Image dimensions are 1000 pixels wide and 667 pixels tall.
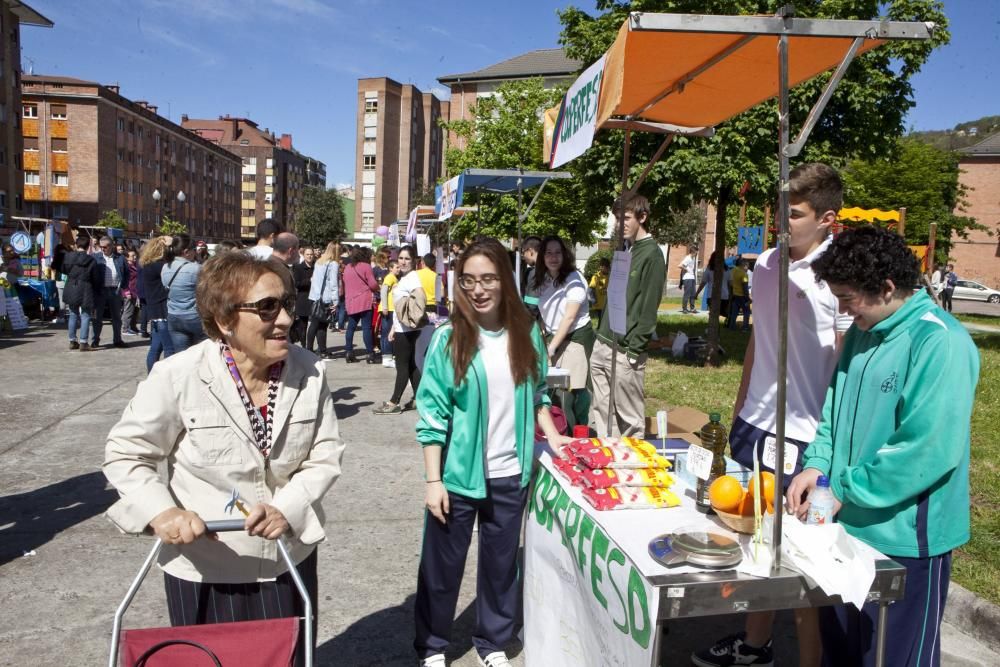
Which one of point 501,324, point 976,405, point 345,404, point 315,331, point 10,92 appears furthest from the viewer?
point 10,92

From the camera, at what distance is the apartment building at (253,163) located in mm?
110125

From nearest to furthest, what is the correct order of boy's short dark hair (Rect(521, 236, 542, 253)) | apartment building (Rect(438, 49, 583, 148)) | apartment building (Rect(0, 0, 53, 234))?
boy's short dark hair (Rect(521, 236, 542, 253))
apartment building (Rect(0, 0, 53, 234))
apartment building (Rect(438, 49, 583, 148))

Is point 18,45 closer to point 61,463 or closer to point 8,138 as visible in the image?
point 8,138

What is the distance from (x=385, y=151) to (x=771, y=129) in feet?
260

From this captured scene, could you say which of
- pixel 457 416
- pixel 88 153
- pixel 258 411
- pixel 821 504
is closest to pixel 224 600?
A: pixel 258 411

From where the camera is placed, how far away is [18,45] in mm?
44562

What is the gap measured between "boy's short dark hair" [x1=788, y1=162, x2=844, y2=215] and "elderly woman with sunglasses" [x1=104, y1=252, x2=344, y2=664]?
6.29 feet

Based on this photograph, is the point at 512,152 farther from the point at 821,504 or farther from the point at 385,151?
the point at 385,151

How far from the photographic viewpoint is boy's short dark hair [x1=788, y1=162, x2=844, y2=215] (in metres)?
2.75

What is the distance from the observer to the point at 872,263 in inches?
88.1

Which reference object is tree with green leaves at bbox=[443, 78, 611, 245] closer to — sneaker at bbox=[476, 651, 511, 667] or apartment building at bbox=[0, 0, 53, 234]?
sneaker at bbox=[476, 651, 511, 667]

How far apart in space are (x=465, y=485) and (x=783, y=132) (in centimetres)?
176

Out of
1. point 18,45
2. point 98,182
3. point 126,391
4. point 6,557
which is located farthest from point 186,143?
point 6,557

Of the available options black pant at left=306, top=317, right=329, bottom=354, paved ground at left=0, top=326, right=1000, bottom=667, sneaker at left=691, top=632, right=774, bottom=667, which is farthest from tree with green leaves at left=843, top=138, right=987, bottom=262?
sneaker at left=691, top=632, right=774, bottom=667
